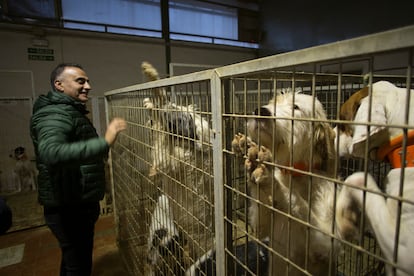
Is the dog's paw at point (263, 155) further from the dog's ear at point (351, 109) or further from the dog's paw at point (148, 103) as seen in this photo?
the dog's paw at point (148, 103)

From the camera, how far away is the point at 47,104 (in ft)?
4.65

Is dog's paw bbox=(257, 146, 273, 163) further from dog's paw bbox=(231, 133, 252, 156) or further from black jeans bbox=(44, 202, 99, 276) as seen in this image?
black jeans bbox=(44, 202, 99, 276)

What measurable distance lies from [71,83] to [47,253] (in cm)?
205

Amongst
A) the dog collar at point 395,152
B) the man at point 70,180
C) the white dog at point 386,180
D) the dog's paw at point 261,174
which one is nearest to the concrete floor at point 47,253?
the man at point 70,180

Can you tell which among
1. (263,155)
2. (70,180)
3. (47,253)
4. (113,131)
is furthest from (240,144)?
(47,253)

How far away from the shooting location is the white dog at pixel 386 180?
0.41 m

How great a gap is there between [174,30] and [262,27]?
252cm

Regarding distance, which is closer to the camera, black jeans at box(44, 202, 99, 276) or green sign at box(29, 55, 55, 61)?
black jeans at box(44, 202, 99, 276)

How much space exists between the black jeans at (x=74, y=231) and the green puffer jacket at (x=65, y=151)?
0.26 feet

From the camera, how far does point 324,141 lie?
90 cm

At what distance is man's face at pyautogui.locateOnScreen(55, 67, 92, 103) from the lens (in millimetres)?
1523

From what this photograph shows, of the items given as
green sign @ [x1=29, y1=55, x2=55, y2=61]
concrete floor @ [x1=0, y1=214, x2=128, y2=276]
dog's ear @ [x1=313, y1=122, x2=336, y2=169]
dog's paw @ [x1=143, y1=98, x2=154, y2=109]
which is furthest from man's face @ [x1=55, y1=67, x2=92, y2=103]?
green sign @ [x1=29, y1=55, x2=55, y2=61]

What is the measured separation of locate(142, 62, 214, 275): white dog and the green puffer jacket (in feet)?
0.93

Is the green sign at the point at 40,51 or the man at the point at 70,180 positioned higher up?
the green sign at the point at 40,51
